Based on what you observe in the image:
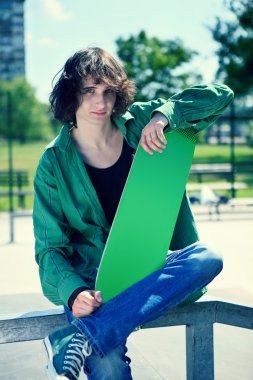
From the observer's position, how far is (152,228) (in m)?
2.06

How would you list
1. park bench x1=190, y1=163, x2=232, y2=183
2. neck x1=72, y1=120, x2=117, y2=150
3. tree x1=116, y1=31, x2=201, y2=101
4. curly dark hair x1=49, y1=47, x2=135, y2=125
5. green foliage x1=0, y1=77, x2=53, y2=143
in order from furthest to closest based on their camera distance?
green foliage x1=0, y1=77, x2=53, y2=143, tree x1=116, y1=31, x2=201, y2=101, park bench x1=190, y1=163, x2=232, y2=183, neck x1=72, y1=120, x2=117, y2=150, curly dark hair x1=49, y1=47, x2=135, y2=125

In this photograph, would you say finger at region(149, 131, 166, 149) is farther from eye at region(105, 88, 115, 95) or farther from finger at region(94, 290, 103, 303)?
finger at region(94, 290, 103, 303)

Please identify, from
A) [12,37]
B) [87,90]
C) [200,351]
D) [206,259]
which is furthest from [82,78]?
[12,37]

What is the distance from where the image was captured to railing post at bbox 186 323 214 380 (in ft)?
7.23

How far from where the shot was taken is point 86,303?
72.6 inches

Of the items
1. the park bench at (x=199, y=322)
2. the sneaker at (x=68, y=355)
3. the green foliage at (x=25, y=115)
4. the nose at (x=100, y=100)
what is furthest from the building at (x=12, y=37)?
the sneaker at (x=68, y=355)

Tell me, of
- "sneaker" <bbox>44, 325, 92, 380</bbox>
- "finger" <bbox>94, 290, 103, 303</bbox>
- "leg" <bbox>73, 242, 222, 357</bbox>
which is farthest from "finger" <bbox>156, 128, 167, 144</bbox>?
"sneaker" <bbox>44, 325, 92, 380</bbox>

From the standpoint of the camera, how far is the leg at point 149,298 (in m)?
1.77

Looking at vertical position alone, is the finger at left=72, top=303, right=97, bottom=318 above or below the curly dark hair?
below

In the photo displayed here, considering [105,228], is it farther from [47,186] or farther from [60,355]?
[60,355]

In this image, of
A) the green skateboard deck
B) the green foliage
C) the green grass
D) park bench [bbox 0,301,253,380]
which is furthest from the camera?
the green foliage

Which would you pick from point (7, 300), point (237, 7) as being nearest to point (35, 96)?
point (237, 7)

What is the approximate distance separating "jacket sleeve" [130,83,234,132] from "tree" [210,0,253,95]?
54.6ft

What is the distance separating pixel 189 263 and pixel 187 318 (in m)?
0.36
